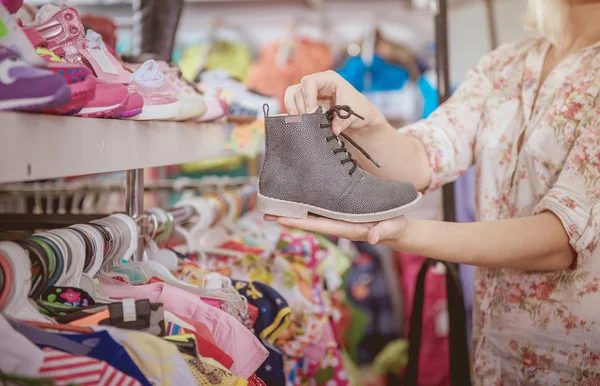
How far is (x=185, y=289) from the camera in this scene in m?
0.88

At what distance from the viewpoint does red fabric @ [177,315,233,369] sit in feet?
2.46

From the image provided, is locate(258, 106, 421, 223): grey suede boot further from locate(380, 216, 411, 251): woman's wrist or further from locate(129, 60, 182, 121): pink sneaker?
locate(129, 60, 182, 121): pink sneaker

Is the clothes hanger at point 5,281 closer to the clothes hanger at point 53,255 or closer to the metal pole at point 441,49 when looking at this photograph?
the clothes hanger at point 53,255

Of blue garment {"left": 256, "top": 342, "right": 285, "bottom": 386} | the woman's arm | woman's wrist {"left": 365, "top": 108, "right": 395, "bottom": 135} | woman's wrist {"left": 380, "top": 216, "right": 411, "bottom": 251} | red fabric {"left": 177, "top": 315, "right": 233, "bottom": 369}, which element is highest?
woman's wrist {"left": 365, "top": 108, "right": 395, "bottom": 135}

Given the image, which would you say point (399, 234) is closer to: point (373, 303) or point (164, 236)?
point (164, 236)

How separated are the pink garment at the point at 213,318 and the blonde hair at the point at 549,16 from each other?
36.2 inches

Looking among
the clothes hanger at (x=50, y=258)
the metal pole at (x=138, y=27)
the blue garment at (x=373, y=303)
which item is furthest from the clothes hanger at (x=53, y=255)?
the blue garment at (x=373, y=303)

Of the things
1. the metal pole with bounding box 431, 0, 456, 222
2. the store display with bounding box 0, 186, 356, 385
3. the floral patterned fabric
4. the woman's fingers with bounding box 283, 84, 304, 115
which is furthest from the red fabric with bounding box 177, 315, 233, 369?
the metal pole with bounding box 431, 0, 456, 222

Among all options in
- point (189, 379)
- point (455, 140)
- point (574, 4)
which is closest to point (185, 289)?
point (189, 379)

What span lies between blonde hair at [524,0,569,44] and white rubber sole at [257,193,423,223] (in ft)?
2.01

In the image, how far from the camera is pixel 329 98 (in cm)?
93

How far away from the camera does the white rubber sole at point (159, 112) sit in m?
0.82

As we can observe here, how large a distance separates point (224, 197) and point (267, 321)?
0.63 meters

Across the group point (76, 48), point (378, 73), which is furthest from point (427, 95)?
point (76, 48)
